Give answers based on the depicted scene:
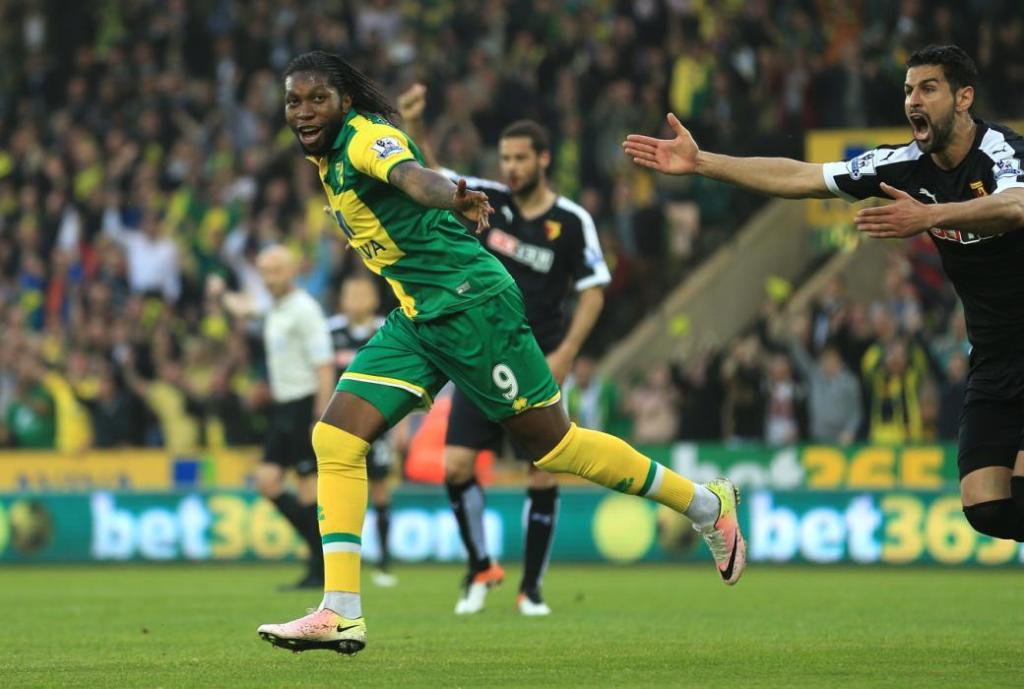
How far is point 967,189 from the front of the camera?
726cm

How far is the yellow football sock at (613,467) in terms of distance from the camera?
309 inches

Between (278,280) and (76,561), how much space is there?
5.77m

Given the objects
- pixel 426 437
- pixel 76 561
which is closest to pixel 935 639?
pixel 426 437

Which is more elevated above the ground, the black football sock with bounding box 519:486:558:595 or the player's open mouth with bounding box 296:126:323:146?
the player's open mouth with bounding box 296:126:323:146

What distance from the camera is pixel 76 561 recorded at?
17.7 m

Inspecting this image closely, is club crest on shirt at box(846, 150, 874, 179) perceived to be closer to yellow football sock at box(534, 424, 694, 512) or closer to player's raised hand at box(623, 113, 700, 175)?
player's raised hand at box(623, 113, 700, 175)

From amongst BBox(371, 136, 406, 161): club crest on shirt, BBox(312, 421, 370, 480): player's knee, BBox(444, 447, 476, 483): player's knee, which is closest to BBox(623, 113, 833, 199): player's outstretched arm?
Result: BBox(371, 136, 406, 161): club crest on shirt

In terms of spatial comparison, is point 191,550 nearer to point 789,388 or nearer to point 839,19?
point 789,388

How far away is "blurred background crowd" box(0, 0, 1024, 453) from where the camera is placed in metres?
18.2

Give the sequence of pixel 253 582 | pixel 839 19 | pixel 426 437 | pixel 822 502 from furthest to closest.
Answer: pixel 839 19, pixel 822 502, pixel 253 582, pixel 426 437

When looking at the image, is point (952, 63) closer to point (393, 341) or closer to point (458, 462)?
point (393, 341)

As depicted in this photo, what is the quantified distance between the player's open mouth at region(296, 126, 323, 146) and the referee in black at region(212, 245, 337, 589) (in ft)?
18.7

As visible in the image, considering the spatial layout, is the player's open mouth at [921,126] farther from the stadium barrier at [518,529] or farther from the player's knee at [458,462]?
the stadium barrier at [518,529]

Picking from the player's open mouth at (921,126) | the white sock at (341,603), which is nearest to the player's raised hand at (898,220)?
the player's open mouth at (921,126)
